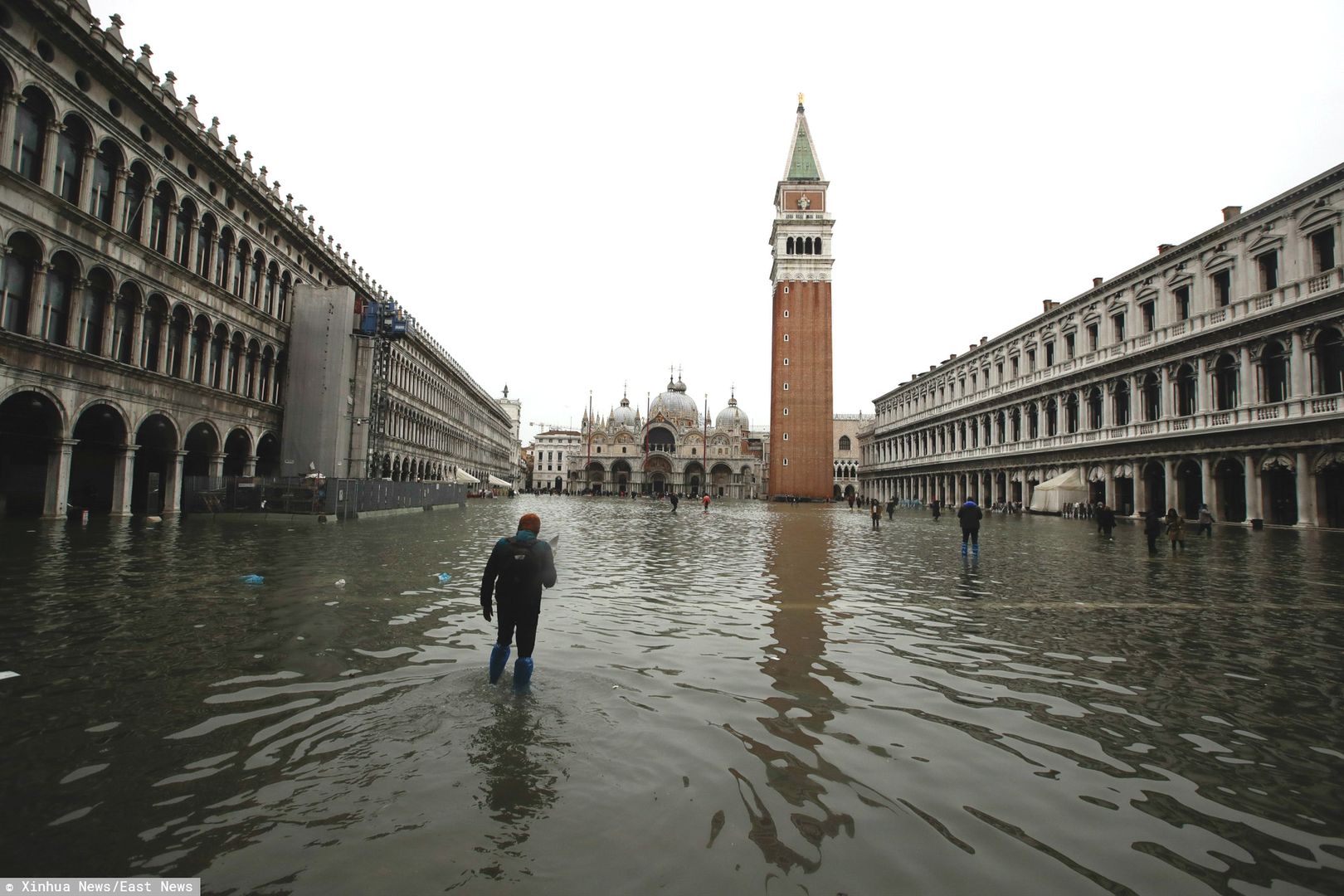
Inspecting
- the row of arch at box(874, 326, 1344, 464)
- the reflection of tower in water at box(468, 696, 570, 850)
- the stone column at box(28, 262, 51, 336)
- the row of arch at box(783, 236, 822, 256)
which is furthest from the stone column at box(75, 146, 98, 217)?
the row of arch at box(783, 236, 822, 256)

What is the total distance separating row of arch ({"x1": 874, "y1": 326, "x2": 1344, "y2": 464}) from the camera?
26.9 meters

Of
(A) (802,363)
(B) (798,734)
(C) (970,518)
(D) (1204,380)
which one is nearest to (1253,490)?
(D) (1204,380)

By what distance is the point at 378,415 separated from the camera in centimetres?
3722

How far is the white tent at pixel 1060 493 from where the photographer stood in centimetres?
3812

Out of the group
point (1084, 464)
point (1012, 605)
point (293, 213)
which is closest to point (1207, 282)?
point (1084, 464)

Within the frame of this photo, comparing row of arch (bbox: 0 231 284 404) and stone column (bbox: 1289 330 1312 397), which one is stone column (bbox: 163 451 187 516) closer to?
row of arch (bbox: 0 231 284 404)

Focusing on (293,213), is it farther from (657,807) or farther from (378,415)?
(657,807)

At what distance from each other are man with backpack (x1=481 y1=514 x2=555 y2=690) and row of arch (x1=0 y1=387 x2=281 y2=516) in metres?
19.8

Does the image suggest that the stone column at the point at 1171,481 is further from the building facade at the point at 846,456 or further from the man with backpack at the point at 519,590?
the building facade at the point at 846,456

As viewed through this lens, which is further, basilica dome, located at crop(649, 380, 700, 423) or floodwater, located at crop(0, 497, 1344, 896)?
basilica dome, located at crop(649, 380, 700, 423)

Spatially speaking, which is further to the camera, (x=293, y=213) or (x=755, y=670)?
(x=293, y=213)

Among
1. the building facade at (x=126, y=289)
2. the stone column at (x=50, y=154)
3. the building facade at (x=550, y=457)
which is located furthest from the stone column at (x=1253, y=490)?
the building facade at (x=550, y=457)

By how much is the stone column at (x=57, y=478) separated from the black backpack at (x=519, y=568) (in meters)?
20.9

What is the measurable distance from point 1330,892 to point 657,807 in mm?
3050
